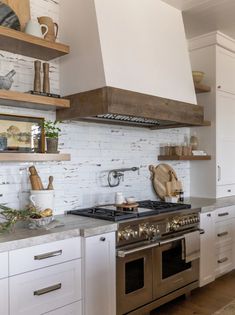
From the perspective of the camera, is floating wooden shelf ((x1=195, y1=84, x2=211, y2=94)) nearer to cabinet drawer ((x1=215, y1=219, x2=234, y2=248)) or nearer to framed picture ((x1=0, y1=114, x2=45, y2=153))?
cabinet drawer ((x1=215, y1=219, x2=234, y2=248))

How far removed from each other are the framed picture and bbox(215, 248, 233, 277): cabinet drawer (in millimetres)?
2171

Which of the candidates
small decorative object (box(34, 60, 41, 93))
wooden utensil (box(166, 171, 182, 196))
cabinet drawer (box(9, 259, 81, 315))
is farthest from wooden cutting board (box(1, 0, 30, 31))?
wooden utensil (box(166, 171, 182, 196))

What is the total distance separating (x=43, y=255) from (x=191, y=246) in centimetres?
152

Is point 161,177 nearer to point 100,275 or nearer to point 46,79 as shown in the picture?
point 100,275

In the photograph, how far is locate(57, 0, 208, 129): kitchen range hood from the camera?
2439mm

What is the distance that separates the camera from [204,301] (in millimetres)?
2998

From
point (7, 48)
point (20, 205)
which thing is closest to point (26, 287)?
point (20, 205)

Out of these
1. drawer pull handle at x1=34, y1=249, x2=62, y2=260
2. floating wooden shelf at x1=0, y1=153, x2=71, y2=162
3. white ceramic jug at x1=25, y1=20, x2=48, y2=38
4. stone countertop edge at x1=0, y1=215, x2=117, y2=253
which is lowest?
drawer pull handle at x1=34, y1=249, x2=62, y2=260

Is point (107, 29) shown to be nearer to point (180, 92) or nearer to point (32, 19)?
point (32, 19)

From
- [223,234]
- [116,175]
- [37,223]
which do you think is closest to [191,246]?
[223,234]

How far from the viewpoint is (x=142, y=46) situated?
2.77 metres

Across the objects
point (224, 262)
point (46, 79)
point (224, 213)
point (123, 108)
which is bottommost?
point (224, 262)

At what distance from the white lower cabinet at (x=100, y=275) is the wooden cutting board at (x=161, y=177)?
4.29ft

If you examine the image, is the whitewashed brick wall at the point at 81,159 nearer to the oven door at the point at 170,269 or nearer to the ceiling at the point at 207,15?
the oven door at the point at 170,269
